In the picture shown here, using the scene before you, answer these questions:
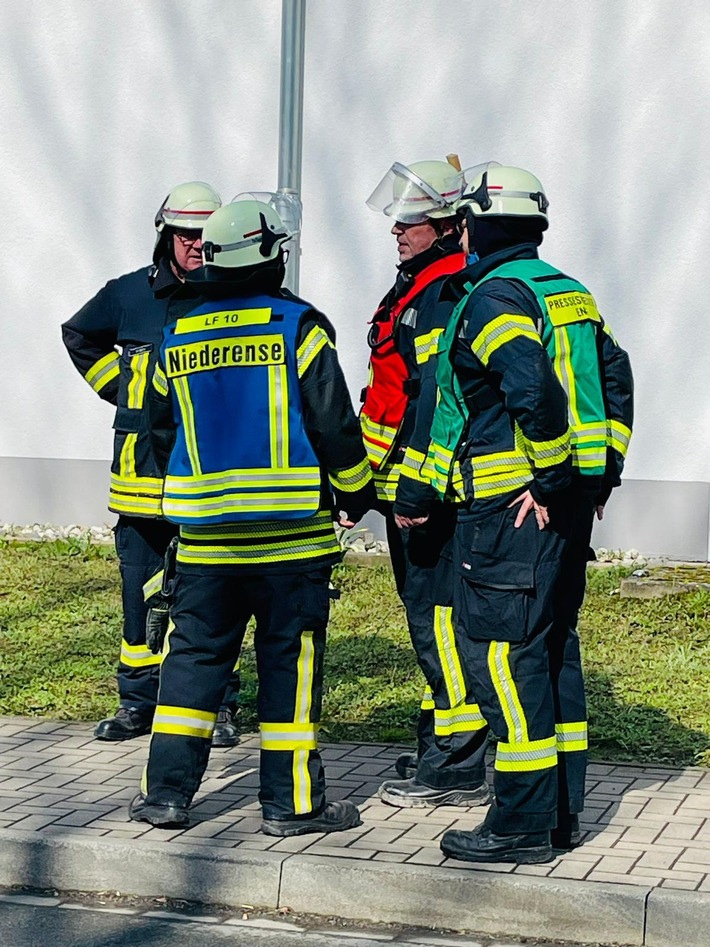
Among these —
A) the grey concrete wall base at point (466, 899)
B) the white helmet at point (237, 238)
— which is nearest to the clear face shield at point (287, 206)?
the white helmet at point (237, 238)

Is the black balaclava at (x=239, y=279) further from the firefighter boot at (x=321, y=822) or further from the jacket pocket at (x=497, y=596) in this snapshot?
the firefighter boot at (x=321, y=822)

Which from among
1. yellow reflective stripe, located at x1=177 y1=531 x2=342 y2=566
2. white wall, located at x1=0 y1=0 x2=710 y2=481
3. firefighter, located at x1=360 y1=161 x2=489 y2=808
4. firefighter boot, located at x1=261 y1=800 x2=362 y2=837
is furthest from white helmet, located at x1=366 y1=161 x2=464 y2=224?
white wall, located at x1=0 y1=0 x2=710 y2=481

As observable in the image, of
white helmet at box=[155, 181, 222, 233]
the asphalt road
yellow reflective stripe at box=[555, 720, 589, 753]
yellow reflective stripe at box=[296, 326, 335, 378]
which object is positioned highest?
white helmet at box=[155, 181, 222, 233]

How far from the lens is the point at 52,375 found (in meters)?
12.1

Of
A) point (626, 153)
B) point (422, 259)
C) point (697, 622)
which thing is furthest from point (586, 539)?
point (626, 153)

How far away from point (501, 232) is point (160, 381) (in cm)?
126

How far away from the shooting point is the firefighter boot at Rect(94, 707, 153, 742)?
6.86 meters

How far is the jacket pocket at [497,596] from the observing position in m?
5.14

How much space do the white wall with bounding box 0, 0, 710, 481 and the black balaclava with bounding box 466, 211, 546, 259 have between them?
5793mm

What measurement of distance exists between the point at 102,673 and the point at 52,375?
14.5ft

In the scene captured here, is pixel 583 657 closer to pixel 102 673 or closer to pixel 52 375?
pixel 102 673

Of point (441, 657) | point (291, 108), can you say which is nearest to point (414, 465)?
point (441, 657)

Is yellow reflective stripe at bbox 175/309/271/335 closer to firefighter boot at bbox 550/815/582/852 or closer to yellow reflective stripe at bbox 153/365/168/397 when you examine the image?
yellow reflective stripe at bbox 153/365/168/397

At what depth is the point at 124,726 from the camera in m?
6.87
